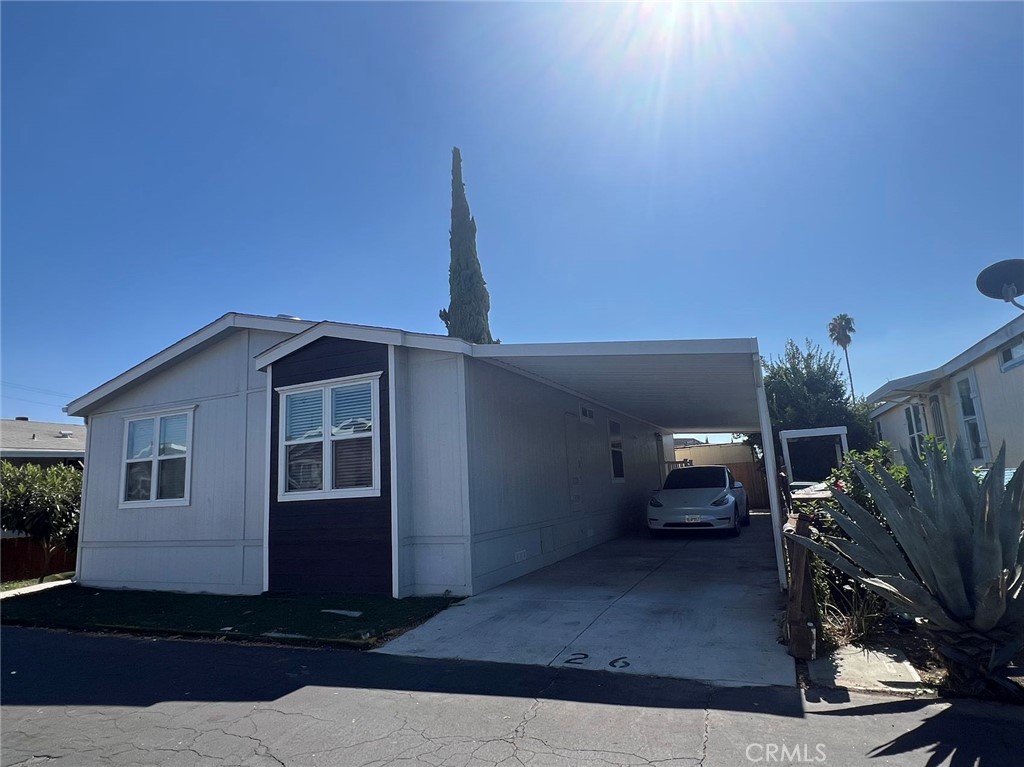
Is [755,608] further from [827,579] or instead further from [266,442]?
[266,442]

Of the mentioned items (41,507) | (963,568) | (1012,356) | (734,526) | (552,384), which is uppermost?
(552,384)

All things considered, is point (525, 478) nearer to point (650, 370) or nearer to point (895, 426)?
point (650, 370)

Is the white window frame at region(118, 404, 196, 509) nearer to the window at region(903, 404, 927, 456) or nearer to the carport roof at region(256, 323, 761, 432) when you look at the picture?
the carport roof at region(256, 323, 761, 432)

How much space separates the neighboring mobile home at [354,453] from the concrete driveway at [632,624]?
1036 millimetres

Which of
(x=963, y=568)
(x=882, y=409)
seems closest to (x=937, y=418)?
(x=882, y=409)

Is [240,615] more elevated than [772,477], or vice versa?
[772,477]

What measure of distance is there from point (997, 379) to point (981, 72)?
4581mm

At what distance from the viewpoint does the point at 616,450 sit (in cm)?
1498

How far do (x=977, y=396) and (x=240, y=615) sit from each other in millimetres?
11803

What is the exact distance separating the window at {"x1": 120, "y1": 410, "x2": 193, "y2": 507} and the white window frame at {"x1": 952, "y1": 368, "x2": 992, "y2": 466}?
1308 cm

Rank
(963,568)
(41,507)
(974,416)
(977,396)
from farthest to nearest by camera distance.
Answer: (41,507) < (974,416) < (977,396) < (963,568)

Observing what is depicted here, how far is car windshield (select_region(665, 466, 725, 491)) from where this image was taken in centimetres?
1319

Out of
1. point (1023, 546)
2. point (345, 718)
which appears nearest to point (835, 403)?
point (1023, 546)

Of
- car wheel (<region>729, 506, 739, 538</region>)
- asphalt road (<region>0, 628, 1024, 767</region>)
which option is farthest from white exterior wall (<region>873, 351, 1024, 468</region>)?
asphalt road (<region>0, 628, 1024, 767</region>)
